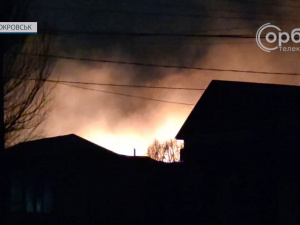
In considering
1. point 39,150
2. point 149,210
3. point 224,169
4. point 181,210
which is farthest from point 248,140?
point 39,150

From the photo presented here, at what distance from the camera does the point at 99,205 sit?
73.7ft

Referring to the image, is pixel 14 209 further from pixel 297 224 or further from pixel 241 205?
pixel 297 224

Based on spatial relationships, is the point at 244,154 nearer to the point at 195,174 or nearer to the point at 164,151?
the point at 195,174

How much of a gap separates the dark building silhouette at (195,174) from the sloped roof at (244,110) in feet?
0.11

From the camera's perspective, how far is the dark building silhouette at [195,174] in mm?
15773

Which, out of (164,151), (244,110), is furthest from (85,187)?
(164,151)

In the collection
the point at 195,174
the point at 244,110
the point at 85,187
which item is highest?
the point at 244,110

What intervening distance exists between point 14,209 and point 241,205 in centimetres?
1132

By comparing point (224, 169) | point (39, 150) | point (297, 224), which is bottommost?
point (297, 224)

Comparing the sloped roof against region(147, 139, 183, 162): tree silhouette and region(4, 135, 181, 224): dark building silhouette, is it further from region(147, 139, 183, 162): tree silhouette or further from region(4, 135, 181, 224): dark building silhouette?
region(147, 139, 183, 162): tree silhouette

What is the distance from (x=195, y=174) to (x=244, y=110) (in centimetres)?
293

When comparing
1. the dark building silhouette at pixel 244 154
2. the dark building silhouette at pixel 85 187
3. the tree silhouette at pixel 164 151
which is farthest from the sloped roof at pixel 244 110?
the tree silhouette at pixel 164 151

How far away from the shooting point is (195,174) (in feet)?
62.4

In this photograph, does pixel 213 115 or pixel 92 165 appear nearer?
pixel 213 115
